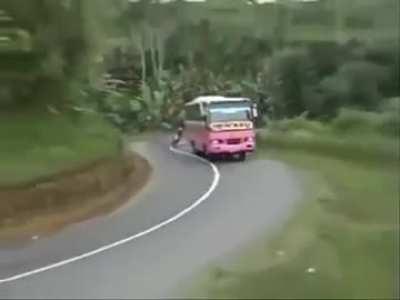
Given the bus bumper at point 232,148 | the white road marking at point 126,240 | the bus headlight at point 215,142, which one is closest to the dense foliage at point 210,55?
the bus bumper at point 232,148

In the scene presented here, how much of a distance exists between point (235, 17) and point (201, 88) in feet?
1.79

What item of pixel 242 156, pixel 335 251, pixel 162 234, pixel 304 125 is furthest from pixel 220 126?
pixel 335 251

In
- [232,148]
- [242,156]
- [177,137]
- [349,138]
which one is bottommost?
[232,148]

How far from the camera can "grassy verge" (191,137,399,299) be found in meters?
1.62

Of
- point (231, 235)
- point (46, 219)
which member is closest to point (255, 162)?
point (231, 235)

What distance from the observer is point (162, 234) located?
2.95m

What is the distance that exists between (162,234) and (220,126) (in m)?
3.45

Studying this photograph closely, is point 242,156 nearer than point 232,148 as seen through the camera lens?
Yes

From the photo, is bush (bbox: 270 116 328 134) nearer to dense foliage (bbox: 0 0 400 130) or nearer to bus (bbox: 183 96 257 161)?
dense foliage (bbox: 0 0 400 130)

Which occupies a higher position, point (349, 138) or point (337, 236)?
point (349, 138)

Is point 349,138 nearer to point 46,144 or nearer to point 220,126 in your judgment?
point 46,144

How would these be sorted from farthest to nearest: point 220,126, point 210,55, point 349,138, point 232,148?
point 220,126, point 232,148, point 210,55, point 349,138

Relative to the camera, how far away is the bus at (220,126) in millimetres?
2988

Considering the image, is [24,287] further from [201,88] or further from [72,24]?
[72,24]
